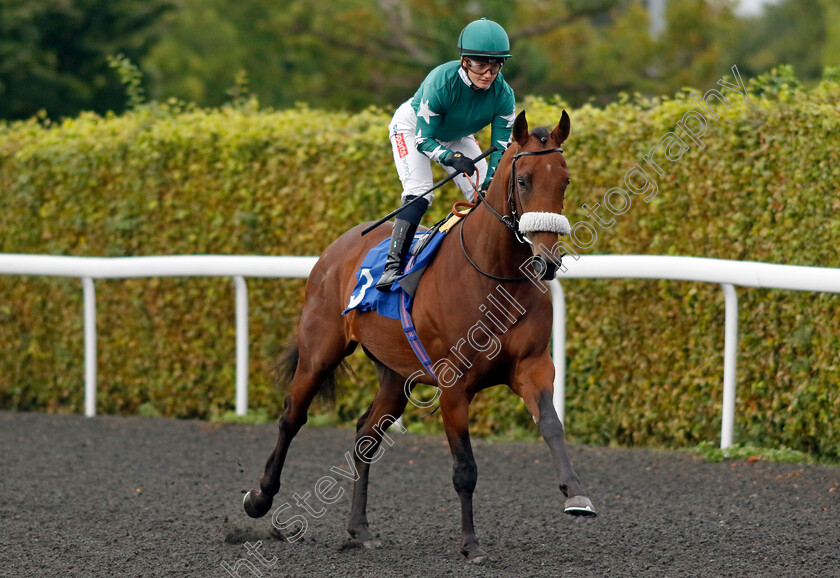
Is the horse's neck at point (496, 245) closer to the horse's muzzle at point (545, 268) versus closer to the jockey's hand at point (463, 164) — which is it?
the jockey's hand at point (463, 164)

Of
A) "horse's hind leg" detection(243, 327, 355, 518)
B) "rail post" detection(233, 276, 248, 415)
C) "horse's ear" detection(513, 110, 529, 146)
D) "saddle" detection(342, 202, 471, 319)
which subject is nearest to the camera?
"horse's ear" detection(513, 110, 529, 146)

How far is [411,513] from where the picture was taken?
5.68 m

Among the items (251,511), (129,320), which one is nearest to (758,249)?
(251,511)

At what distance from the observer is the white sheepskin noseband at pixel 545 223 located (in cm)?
409

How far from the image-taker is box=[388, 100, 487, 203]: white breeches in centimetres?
543

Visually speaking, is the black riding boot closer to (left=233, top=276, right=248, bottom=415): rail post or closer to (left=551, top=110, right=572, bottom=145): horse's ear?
A: (left=551, top=110, right=572, bottom=145): horse's ear

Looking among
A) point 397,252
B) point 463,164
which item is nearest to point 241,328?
point 397,252

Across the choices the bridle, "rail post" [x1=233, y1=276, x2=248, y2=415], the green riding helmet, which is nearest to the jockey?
the green riding helmet

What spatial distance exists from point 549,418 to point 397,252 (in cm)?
124

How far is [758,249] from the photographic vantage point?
6.61m

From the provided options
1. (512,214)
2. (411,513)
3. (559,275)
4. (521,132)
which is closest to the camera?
(521,132)

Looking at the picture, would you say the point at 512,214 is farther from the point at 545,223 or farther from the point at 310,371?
the point at 310,371

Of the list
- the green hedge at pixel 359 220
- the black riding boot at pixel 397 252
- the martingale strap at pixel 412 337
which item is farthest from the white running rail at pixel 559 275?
the martingale strap at pixel 412 337

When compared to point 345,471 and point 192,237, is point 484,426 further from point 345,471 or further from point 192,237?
point 192,237
